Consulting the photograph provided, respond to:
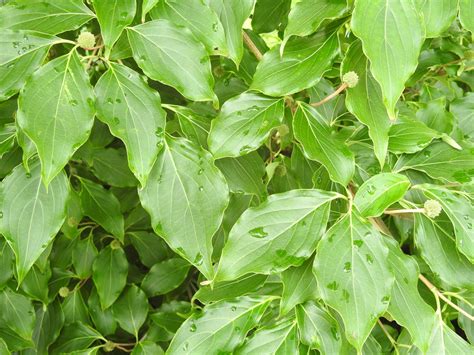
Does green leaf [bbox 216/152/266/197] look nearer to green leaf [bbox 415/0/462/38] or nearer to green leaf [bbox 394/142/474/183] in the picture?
green leaf [bbox 394/142/474/183]

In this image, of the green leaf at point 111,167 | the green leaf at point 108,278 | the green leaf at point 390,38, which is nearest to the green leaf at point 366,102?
the green leaf at point 390,38

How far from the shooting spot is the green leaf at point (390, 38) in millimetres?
725

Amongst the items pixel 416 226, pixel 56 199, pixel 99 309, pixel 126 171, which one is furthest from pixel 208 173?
pixel 99 309

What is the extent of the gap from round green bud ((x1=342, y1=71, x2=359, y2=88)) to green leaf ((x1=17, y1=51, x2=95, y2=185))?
39 centimetres

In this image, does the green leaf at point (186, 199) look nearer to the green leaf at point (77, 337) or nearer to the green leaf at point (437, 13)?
the green leaf at point (437, 13)

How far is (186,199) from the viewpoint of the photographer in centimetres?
83

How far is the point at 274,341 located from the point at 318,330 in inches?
2.8

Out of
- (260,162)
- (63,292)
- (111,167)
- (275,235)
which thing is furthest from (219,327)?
(63,292)

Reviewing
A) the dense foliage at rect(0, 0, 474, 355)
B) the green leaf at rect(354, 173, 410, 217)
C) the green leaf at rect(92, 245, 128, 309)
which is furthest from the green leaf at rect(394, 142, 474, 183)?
the green leaf at rect(92, 245, 128, 309)

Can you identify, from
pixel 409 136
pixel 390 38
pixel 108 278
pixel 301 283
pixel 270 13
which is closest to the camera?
pixel 390 38

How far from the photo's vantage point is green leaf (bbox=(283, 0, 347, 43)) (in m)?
0.84

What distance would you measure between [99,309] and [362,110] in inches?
34.1

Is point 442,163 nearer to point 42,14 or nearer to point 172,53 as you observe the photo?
point 172,53

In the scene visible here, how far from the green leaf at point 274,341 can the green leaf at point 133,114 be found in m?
0.31
